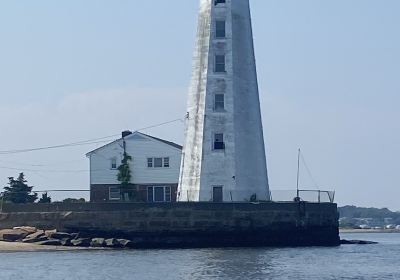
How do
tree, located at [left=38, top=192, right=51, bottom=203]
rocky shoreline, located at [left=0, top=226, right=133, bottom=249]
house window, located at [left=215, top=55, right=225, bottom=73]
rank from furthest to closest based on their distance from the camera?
tree, located at [left=38, top=192, right=51, bottom=203] → house window, located at [left=215, top=55, right=225, bottom=73] → rocky shoreline, located at [left=0, top=226, right=133, bottom=249]

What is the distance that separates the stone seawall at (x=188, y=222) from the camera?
56.5 meters

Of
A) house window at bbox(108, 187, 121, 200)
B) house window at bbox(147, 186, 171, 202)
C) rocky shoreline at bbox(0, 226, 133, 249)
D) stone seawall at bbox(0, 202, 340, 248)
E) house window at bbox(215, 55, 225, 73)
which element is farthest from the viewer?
house window at bbox(108, 187, 121, 200)

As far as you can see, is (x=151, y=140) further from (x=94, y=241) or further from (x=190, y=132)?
(x=94, y=241)

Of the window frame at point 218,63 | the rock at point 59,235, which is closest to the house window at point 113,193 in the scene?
the rock at point 59,235

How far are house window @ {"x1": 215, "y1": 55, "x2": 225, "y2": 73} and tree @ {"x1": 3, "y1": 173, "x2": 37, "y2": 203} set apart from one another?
12783mm

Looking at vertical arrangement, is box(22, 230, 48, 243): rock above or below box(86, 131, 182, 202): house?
below

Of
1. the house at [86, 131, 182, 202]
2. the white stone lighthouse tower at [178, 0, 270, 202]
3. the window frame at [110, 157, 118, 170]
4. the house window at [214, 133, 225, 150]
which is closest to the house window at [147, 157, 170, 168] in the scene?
the house at [86, 131, 182, 202]

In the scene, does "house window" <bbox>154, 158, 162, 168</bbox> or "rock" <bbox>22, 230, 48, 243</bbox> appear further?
"house window" <bbox>154, 158, 162, 168</bbox>

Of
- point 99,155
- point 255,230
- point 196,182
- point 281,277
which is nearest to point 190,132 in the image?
point 196,182

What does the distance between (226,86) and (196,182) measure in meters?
4.97

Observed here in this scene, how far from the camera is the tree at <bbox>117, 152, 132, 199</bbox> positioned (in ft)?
219

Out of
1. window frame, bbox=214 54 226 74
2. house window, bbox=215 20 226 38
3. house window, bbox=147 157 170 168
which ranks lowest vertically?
house window, bbox=147 157 170 168

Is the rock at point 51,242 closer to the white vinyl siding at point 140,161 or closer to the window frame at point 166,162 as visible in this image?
the white vinyl siding at point 140,161

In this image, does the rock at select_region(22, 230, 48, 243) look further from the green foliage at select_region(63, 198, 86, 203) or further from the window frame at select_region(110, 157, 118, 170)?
the window frame at select_region(110, 157, 118, 170)
